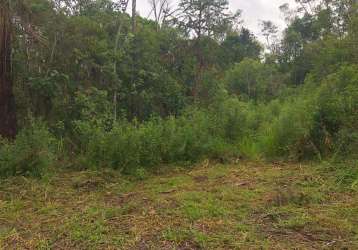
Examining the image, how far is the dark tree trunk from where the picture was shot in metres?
6.99

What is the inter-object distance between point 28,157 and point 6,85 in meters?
2.31

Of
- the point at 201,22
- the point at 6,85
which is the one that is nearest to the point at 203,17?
the point at 201,22

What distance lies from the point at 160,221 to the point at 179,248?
66cm

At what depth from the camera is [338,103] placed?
7.05m

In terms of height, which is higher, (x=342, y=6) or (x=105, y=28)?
(x=342, y=6)

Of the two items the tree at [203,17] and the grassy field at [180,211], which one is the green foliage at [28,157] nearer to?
the grassy field at [180,211]

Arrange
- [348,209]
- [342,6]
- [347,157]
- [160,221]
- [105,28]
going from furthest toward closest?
1. [342,6]
2. [105,28]
3. [347,157]
4. [348,209]
5. [160,221]

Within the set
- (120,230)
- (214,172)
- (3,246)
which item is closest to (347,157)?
(214,172)

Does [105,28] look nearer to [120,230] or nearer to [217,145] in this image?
[217,145]

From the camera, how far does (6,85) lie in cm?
744

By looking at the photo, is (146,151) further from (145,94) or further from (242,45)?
(242,45)

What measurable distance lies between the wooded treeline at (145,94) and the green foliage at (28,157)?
2 centimetres

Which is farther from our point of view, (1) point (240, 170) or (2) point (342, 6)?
(2) point (342, 6)

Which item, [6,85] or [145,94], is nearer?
[6,85]
